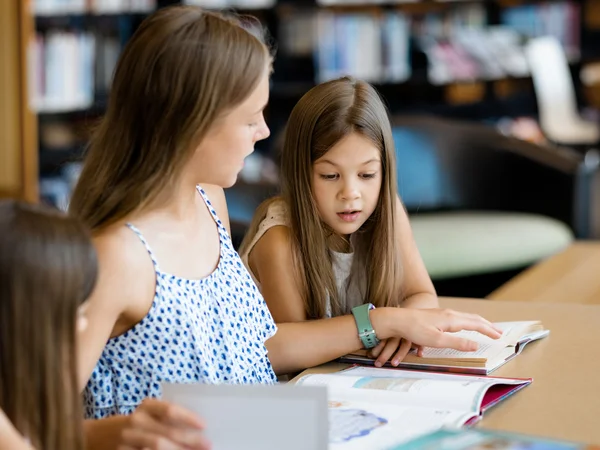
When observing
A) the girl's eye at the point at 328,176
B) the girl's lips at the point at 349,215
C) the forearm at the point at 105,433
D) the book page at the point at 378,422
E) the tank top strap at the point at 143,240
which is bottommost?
the book page at the point at 378,422

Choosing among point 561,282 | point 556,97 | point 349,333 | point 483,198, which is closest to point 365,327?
point 349,333

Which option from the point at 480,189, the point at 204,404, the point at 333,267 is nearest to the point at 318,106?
the point at 333,267

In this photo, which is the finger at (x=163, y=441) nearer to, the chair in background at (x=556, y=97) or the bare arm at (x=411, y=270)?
the bare arm at (x=411, y=270)

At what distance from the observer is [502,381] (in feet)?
3.73

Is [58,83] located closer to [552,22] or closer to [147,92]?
[552,22]

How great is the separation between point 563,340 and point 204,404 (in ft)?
2.48

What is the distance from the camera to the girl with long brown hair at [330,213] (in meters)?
1.36

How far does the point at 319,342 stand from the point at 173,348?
0.29 meters

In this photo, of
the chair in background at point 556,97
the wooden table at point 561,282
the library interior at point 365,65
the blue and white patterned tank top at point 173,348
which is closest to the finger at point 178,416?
the blue and white patterned tank top at point 173,348

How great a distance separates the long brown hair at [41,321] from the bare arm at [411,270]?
0.83 meters

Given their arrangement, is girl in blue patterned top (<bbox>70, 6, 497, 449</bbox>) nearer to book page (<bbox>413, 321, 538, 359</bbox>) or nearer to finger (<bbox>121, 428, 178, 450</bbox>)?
finger (<bbox>121, 428, 178, 450</bbox>)

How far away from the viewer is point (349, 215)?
4.51 ft

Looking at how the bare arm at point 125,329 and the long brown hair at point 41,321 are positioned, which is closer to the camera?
the long brown hair at point 41,321

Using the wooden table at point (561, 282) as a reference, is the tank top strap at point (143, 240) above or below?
above
